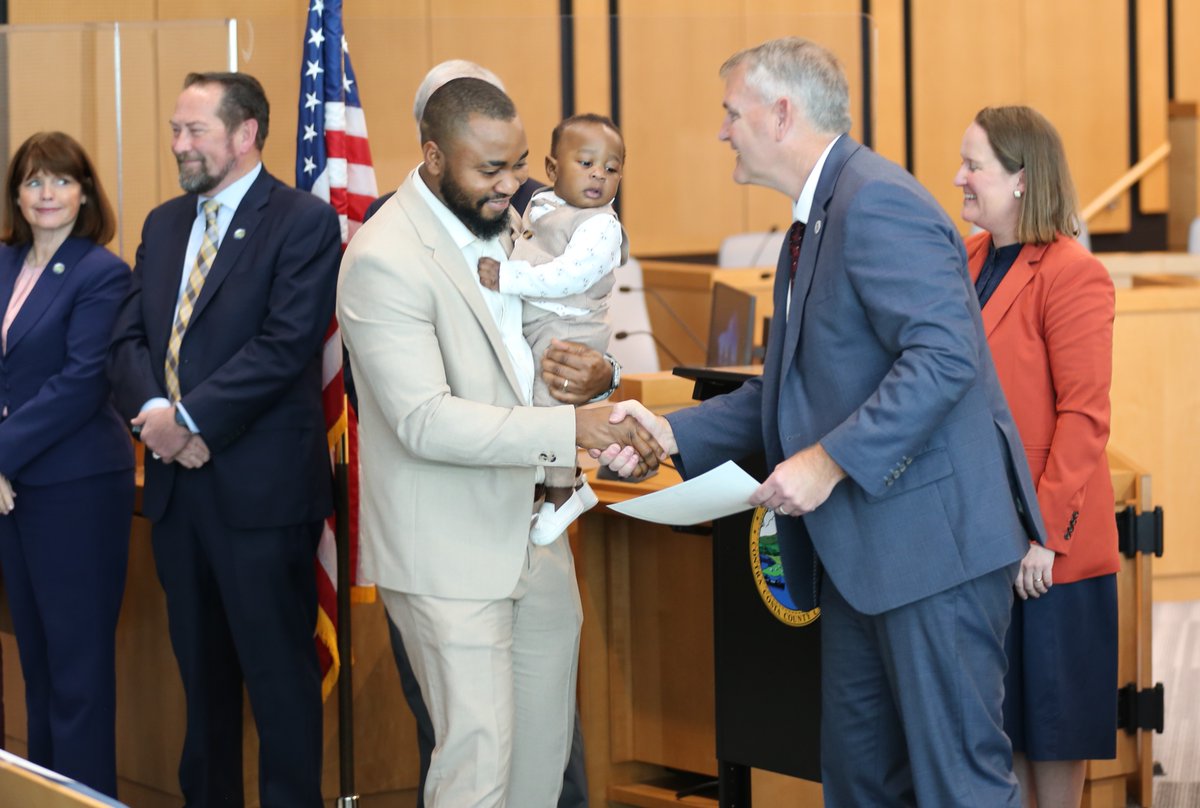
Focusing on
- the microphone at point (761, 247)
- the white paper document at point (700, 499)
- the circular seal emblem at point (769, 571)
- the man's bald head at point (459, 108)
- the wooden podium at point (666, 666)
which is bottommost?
the wooden podium at point (666, 666)

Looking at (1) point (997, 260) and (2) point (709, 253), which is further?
(2) point (709, 253)

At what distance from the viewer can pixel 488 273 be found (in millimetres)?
2885

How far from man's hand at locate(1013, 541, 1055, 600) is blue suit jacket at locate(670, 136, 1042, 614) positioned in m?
0.52

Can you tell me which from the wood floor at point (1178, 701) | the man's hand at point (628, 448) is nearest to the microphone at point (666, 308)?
the wood floor at point (1178, 701)

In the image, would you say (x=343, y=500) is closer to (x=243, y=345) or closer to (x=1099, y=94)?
(x=243, y=345)

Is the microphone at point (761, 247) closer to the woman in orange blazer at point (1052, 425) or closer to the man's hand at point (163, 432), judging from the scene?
the woman in orange blazer at point (1052, 425)

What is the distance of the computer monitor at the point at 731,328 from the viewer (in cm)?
523

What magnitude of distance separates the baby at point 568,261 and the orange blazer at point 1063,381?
826 millimetres

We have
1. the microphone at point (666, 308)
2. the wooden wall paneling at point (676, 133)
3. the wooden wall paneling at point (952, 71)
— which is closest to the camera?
the microphone at point (666, 308)

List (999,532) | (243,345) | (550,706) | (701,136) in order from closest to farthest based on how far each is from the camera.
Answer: (999,532), (550,706), (243,345), (701,136)

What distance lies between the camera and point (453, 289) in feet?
9.23

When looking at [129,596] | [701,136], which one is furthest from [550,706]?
[701,136]

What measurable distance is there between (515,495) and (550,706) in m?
0.42

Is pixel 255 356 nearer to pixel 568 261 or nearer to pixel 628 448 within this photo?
pixel 568 261
